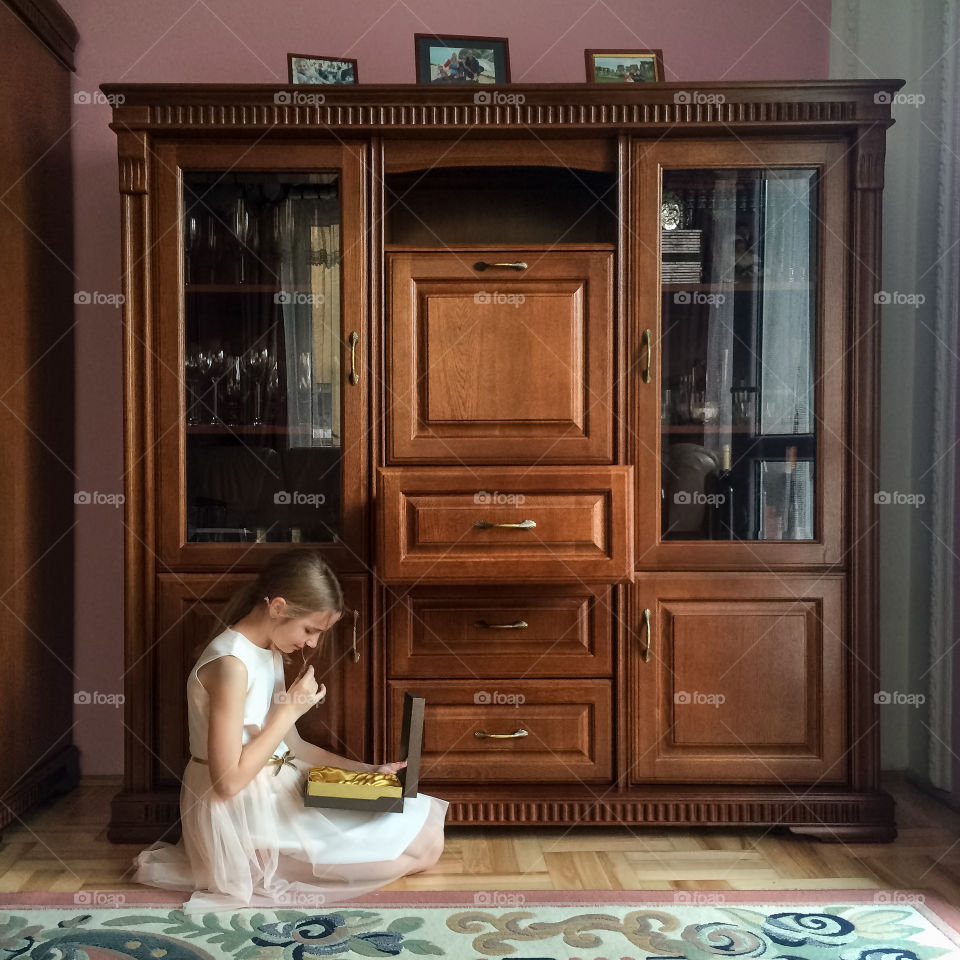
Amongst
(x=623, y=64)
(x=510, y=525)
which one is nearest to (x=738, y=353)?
(x=510, y=525)

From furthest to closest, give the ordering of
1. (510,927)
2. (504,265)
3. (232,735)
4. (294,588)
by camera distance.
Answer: (504,265) → (294,588) → (232,735) → (510,927)

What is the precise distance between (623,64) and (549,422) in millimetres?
993

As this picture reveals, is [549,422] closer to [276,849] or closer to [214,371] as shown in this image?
[214,371]

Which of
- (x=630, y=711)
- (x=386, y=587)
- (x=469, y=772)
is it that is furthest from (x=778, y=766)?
(x=386, y=587)

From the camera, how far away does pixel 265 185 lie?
219 centimetres

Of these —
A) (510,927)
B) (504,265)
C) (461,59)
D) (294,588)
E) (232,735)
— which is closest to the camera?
(510,927)

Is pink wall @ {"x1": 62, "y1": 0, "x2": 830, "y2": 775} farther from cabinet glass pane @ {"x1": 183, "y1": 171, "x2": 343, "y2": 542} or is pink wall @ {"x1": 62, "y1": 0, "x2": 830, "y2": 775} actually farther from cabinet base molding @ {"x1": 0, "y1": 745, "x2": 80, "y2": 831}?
cabinet glass pane @ {"x1": 183, "y1": 171, "x2": 343, "y2": 542}

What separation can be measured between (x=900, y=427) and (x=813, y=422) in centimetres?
57

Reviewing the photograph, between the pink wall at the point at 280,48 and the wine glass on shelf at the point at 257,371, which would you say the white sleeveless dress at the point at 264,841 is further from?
the pink wall at the point at 280,48

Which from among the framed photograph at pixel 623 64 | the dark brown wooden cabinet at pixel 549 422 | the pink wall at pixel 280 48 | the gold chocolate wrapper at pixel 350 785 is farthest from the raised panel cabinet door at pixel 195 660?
the framed photograph at pixel 623 64

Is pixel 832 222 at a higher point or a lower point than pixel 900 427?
higher

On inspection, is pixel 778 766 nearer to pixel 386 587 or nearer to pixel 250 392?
pixel 386 587

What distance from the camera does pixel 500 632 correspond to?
2.17 meters

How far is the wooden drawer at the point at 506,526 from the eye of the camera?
2.04m
